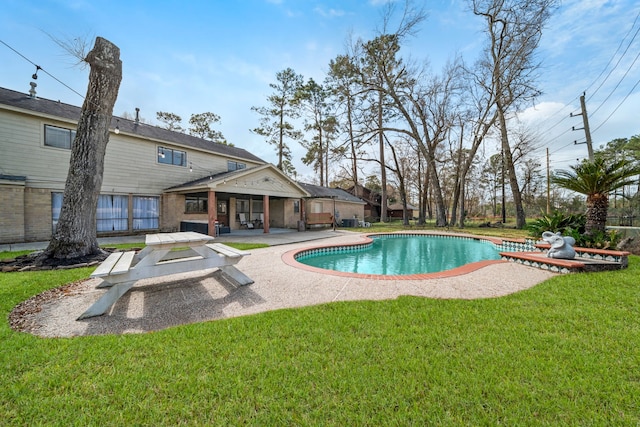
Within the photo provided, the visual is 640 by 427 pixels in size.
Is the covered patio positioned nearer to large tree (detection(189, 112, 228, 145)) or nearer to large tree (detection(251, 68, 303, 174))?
large tree (detection(251, 68, 303, 174))

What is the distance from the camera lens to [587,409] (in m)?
1.72

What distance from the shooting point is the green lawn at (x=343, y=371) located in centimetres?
172

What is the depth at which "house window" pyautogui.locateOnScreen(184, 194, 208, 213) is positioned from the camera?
14.2 meters

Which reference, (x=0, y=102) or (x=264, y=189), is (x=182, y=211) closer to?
(x=264, y=189)

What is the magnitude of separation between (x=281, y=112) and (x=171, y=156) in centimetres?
1395

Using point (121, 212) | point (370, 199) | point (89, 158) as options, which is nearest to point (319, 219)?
point (121, 212)

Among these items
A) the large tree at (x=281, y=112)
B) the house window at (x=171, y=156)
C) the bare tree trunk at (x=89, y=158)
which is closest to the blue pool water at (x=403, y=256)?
the bare tree trunk at (x=89, y=158)

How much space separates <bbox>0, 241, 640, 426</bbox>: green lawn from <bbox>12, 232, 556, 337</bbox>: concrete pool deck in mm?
378

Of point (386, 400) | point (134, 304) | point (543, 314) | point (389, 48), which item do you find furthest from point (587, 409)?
point (389, 48)

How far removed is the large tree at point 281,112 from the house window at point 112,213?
15068 mm

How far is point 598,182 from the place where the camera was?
7246 mm

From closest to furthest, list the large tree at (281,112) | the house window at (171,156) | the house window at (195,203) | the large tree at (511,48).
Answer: the house window at (171,156) → the house window at (195,203) → the large tree at (511,48) → the large tree at (281,112)

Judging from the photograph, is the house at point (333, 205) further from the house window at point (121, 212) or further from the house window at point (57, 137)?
the house window at point (57, 137)

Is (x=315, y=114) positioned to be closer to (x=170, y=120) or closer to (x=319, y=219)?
(x=319, y=219)
